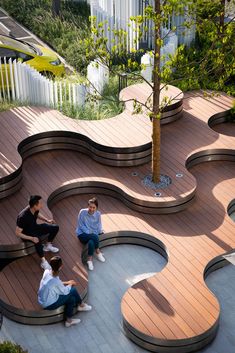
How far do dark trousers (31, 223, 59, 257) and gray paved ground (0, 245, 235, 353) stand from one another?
1.09 m

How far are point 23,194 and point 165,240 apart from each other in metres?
3.15

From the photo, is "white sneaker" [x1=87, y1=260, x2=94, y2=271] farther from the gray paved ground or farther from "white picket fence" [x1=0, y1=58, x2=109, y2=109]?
"white picket fence" [x1=0, y1=58, x2=109, y2=109]

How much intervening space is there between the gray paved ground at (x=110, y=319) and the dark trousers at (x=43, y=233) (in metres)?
1.09

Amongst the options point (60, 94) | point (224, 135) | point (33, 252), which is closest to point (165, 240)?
point (33, 252)

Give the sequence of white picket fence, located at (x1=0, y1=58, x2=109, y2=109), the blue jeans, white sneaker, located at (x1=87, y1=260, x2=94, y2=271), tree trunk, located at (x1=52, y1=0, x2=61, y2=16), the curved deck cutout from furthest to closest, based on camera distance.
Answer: tree trunk, located at (x1=52, y1=0, x2=61, y2=16), white picket fence, located at (x1=0, y1=58, x2=109, y2=109), white sneaker, located at (x1=87, y1=260, x2=94, y2=271), the curved deck cutout, the blue jeans

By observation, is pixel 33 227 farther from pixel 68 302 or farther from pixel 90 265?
pixel 68 302

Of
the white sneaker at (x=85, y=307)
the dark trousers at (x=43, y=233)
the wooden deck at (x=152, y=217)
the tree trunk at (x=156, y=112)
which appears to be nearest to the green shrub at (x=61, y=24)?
the wooden deck at (x=152, y=217)

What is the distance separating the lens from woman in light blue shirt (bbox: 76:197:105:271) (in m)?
12.2

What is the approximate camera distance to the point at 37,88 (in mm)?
16562

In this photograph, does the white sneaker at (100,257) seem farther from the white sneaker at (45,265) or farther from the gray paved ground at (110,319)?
the white sneaker at (45,265)

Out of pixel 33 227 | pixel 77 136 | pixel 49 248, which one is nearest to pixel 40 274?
pixel 49 248

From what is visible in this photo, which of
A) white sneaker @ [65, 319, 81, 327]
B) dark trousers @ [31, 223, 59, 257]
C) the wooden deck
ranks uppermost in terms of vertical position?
dark trousers @ [31, 223, 59, 257]

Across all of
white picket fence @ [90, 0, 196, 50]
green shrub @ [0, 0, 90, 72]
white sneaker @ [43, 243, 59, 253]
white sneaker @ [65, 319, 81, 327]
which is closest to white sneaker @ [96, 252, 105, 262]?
white sneaker @ [43, 243, 59, 253]

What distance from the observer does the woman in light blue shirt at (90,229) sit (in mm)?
12195
